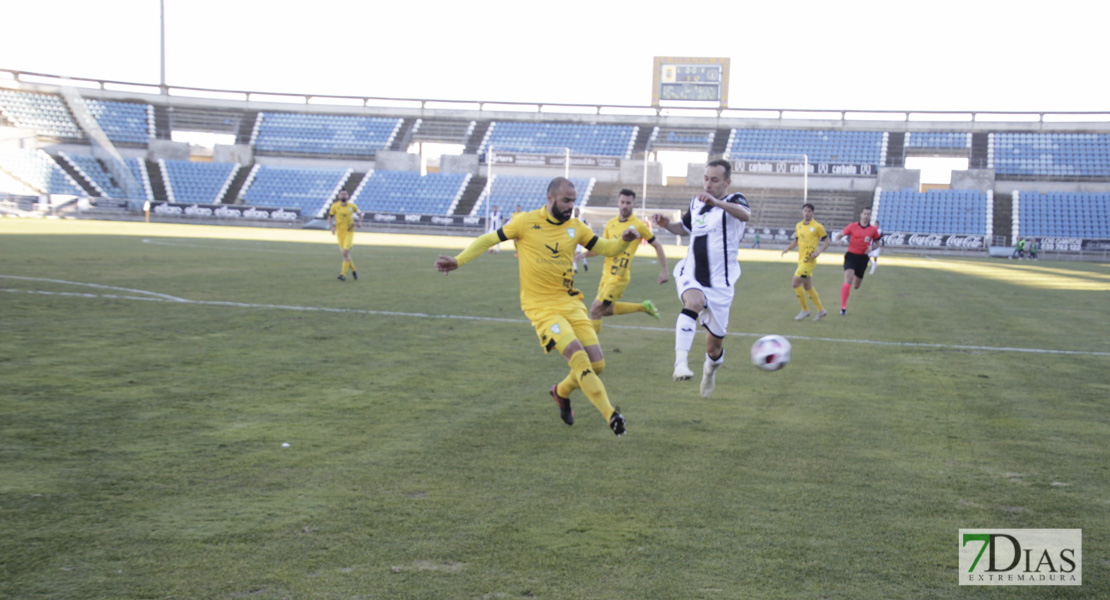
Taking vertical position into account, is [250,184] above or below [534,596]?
above

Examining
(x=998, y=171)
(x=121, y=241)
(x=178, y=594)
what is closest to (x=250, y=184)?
(x=121, y=241)

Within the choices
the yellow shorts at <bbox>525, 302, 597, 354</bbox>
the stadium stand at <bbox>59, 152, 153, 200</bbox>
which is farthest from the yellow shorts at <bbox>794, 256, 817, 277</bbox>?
the stadium stand at <bbox>59, 152, 153, 200</bbox>

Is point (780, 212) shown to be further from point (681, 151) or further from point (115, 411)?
point (115, 411)

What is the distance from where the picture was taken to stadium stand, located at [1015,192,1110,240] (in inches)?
2126

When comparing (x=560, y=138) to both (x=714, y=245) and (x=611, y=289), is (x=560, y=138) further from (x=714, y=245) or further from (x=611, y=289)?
(x=714, y=245)

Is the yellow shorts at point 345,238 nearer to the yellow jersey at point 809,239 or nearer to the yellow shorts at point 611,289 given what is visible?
the yellow shorts at point 611,289

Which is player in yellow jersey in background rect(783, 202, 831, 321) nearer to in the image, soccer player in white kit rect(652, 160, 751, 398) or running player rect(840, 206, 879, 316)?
running player rect(840, 206, 879, 316)

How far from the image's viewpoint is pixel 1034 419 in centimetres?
736

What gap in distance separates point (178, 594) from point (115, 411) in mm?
3414

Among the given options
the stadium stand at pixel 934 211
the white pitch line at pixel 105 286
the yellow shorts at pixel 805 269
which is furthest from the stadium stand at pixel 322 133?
the yellow shorts at pixel 805 269

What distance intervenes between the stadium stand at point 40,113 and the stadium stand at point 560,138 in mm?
31154

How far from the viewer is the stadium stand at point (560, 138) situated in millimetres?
68438

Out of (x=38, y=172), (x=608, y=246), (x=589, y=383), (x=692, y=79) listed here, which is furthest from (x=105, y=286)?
(x=692, y=79)

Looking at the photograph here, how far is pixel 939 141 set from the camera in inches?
2522
